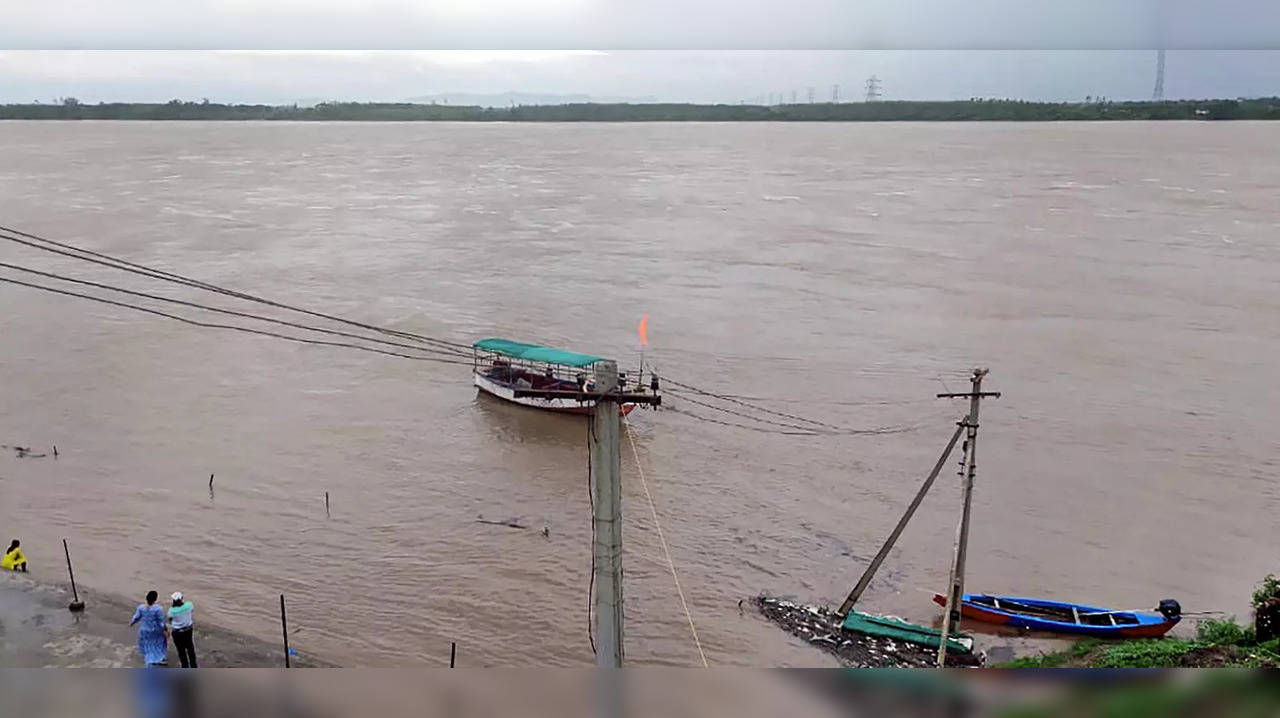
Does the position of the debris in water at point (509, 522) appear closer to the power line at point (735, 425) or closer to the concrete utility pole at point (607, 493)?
the power line at point (735, 425)

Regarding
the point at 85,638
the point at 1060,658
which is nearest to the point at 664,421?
the point at 1060,658

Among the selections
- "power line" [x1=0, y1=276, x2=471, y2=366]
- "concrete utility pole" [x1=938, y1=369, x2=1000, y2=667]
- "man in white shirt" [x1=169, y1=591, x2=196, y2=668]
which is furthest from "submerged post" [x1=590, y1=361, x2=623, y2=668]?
"power line" [x1=0, y1=276, x2=471, y2=366]

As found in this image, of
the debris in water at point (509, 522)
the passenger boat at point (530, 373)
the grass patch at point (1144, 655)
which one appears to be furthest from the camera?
the passenger boat at point (530, 373)

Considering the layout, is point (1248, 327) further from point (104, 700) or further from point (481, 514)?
point (104, 700)

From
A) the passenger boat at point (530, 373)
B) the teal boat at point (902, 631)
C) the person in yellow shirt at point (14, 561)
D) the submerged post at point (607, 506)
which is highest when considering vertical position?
the submerged post at point (607, 506)

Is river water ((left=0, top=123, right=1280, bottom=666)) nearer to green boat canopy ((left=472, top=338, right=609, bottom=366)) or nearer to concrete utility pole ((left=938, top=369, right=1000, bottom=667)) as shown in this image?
green boat canopy ((left=472, top=338, right=609, bottom=366))

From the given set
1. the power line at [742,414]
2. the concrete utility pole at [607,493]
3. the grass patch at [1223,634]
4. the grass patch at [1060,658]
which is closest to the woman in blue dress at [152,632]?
the concrete utility pole at [607,493]

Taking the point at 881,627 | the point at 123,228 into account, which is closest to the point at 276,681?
the point at 881,627
